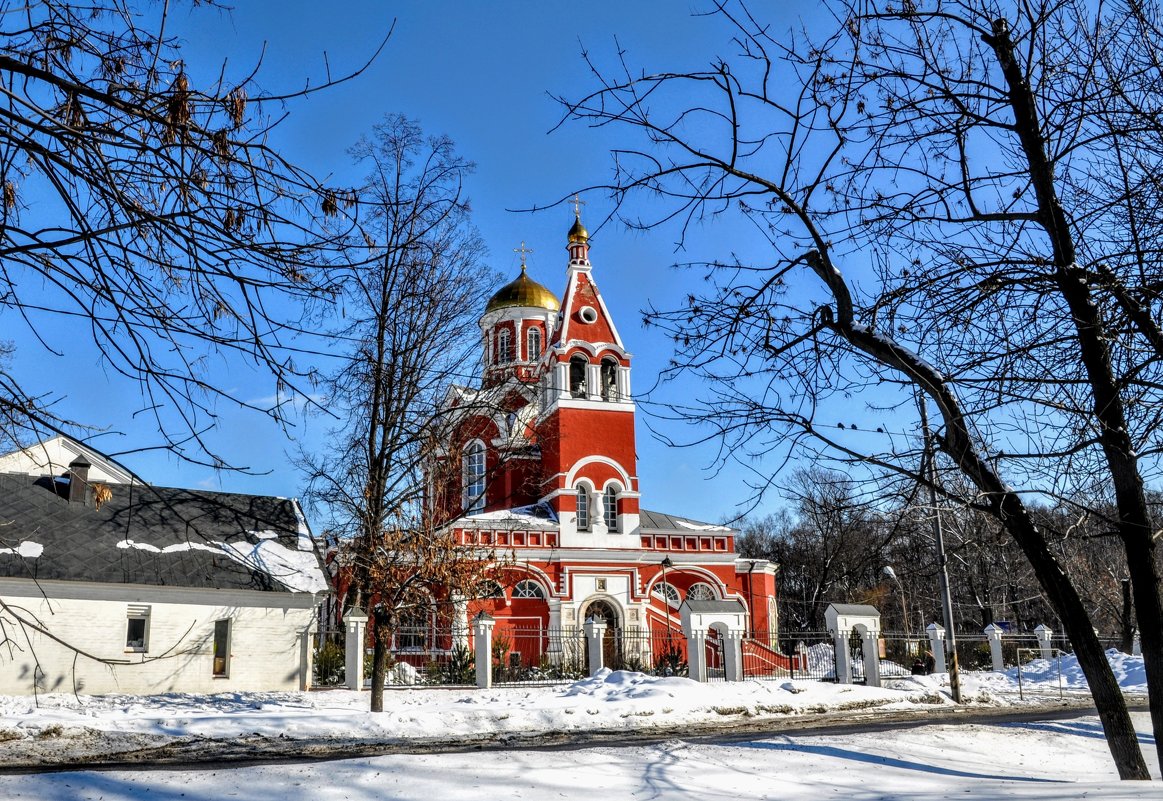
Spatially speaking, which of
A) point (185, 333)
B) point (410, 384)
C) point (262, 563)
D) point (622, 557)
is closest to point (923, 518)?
point (185, 333)

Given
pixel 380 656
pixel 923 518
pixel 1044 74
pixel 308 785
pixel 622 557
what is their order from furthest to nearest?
pixel 622 557 → pixel 380 656 → pixel 923 518 → pixel 308 785 → pixel 1044 74

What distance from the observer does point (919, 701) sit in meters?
19.9

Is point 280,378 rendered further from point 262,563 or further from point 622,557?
point 622,557

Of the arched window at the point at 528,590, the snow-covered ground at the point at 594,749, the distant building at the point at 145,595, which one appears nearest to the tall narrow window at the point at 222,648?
the distant building at the point at 145,595

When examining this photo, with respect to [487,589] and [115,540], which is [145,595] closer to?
[115,540]

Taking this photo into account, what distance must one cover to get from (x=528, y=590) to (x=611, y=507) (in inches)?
Result: 175

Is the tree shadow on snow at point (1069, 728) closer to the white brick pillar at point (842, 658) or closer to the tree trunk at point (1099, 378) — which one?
the tree trunk at point (1099, 378)

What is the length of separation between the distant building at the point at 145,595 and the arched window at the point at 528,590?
953 cm

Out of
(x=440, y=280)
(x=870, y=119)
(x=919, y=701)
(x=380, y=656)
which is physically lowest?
(x=919, y=701)

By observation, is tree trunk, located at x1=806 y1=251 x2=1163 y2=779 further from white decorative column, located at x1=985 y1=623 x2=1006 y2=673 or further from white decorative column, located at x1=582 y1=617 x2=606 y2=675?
white decorative column, located at x1=985 y1=623 x2=1006 y2=673

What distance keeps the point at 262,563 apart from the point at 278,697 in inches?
161

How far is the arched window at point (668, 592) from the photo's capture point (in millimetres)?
31875

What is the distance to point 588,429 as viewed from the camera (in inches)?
1302

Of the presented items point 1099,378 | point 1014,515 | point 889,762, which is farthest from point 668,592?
point 1099,378
